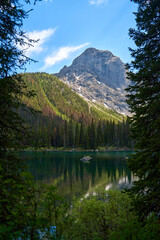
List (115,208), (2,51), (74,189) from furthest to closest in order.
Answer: (74,189) < (115,208) < (2,51)

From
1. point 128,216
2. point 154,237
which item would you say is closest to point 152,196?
point 128,216

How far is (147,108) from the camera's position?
31.9ft

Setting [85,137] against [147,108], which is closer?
[147,108]

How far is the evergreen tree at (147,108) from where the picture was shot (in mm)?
8547

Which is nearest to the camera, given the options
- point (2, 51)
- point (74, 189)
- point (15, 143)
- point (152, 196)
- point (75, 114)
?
point (2, 51)

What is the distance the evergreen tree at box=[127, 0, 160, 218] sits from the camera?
8547mm

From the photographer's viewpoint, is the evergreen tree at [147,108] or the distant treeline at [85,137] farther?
the distant treeline at [85,137]

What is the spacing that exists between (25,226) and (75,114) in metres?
180

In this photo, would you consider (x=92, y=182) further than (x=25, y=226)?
Yes

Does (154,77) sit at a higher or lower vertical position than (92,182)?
higher

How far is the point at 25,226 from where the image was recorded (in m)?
3.19

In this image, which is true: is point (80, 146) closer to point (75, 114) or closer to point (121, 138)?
point (121, 138)

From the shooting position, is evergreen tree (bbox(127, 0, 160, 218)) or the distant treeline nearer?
evergreen tree (bbox(127, 0, 160, 218))

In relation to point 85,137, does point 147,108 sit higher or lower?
higher
